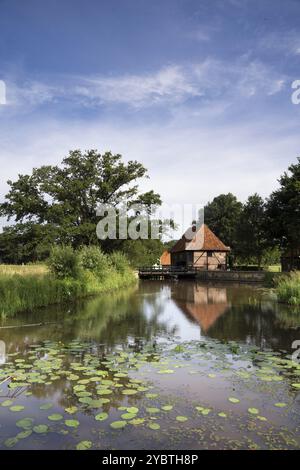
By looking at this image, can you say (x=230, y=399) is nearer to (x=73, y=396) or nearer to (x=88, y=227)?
(x=73, y=396)

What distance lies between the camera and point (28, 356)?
7797 mm

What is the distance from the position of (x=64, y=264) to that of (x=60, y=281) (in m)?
1.52

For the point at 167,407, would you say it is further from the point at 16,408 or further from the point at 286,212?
the point at 286,212

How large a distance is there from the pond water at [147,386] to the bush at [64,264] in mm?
7181

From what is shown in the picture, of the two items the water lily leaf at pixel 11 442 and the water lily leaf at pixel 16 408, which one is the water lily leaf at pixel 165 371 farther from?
the water lily leaf at pixel 11 442

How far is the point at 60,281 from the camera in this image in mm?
17641

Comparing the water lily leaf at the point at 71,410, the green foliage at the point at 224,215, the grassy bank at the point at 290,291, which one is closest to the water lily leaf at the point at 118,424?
the water lily leaf at the point at 71,410

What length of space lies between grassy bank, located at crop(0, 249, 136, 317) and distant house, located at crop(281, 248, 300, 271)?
18367 mm

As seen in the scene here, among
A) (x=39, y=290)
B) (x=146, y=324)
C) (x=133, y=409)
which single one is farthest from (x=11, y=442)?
(x=39, y=290)

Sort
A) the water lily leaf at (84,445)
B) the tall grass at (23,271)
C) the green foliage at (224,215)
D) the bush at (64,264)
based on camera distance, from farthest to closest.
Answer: the green foliage at (224,215)
the bush at (64,264)
the tall grass at (23,271)
the water lily leaf at (84,445)

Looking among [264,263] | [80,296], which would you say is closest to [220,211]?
[264,263]

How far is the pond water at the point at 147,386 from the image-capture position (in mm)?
4312

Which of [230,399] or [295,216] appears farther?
[295,216]
